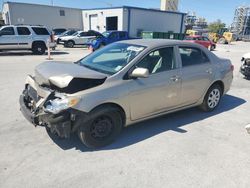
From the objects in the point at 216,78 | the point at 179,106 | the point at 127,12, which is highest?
the point at 127,12

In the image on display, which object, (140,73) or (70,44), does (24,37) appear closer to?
(70,44)

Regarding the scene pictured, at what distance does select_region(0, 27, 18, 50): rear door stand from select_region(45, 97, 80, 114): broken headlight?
13.1 m

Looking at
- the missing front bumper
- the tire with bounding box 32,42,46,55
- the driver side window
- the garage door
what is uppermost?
the garage door

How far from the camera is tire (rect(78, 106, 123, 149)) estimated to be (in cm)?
333

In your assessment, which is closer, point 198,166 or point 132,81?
point 198,166

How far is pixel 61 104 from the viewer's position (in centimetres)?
314

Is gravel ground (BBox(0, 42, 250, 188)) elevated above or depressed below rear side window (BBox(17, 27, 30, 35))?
below

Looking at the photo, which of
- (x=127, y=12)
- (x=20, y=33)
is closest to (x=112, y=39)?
(x=20, y=33)

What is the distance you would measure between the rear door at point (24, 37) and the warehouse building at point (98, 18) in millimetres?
17131

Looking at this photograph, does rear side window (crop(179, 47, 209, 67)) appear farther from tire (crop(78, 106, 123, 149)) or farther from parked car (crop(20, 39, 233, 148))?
tire (crop(78, 106, 123, 149))

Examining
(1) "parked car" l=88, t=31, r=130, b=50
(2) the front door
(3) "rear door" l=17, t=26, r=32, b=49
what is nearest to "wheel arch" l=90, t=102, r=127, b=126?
(2) the front door

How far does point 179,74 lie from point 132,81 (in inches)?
43.4

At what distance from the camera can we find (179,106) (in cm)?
450

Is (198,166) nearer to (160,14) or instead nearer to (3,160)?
(3,160)
